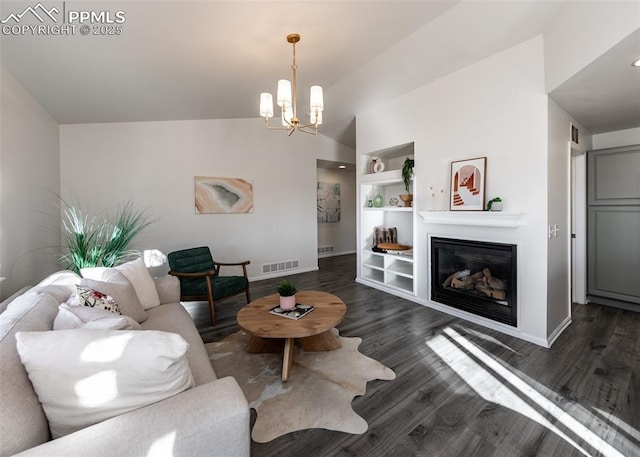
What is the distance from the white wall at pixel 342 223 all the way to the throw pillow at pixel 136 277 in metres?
5.04

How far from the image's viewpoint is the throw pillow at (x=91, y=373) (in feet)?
3.08

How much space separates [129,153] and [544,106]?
203 inches

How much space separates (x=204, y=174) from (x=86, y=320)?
11.7 feet

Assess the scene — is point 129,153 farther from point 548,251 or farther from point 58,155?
point 548,251

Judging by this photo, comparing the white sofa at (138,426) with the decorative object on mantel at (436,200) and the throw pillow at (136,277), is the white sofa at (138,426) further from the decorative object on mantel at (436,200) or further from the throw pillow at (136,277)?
the decorative object on mantel at (436,200)

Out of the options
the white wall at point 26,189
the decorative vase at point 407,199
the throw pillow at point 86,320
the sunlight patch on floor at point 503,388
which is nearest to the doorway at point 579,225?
the decorative vase at point 407,199

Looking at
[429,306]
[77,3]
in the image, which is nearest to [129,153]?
[77,3]

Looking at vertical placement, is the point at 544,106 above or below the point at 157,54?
below

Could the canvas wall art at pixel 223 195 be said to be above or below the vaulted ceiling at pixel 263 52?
below

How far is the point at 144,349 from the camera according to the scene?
100 cm

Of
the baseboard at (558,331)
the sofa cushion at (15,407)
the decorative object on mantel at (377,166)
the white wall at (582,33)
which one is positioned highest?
the white wall at (582,33)

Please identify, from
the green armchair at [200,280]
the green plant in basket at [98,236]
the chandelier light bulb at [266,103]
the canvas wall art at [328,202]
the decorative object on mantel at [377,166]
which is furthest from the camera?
the canvas wall art at [328,202]

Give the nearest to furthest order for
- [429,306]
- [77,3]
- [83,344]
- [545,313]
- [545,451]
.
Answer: [83,344]
[545,451]
[77,3]
[545,313]
[429,306]

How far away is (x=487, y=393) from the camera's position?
6.30 feet
